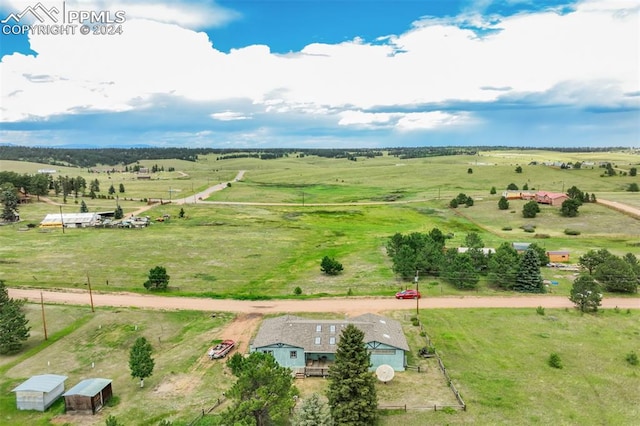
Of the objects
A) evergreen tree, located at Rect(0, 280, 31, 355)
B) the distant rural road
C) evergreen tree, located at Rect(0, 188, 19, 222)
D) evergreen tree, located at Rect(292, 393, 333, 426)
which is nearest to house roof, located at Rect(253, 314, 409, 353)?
A: the distant rural road

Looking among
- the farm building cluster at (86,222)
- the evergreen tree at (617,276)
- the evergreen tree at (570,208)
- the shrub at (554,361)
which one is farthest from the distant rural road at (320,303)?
the evergreen tree at (570,208)

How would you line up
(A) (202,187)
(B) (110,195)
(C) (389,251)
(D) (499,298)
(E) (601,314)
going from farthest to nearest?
(A) (202,187)
(B) (110,195)
(C) (389,251)
(D) (499,298)
(E) (601,314)

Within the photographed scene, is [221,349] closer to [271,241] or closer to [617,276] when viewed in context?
[271,241]

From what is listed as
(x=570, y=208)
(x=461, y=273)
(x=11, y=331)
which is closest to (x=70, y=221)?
(x=11, y=331)

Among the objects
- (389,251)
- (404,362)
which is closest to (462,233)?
(389,251)

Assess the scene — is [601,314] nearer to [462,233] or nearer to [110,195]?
[462,233]

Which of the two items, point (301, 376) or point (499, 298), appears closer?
point (301, 376)

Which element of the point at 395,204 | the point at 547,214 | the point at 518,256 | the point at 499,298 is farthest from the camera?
the point at 395,204
